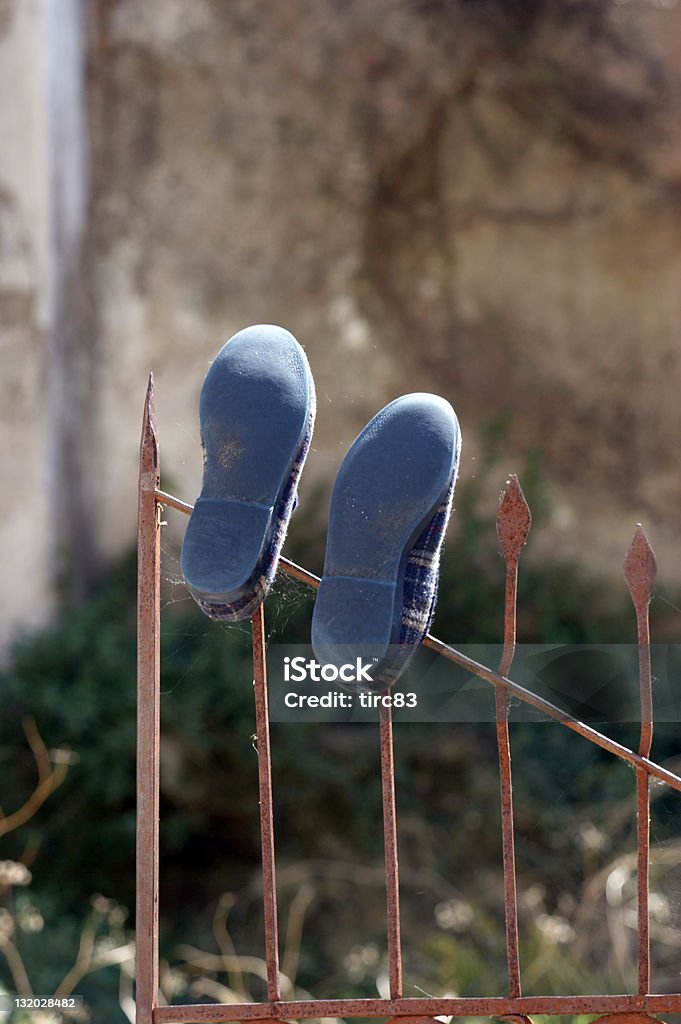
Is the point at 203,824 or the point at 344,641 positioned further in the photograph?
the point at 203,824

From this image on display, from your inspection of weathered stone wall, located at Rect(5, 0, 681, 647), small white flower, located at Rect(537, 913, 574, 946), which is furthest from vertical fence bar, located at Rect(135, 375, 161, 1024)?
weathered stone wall, located at Rect(5, 0, 681, 647)

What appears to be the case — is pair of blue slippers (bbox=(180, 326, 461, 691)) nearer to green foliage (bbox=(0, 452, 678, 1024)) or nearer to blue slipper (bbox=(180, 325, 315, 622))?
blue slipper (bbox=(180, 325, 315, 622))

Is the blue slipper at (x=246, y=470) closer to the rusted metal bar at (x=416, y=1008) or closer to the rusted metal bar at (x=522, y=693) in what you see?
the rusted metal bar at (x=522, y=693)

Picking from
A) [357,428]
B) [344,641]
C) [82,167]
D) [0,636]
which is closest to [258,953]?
[0,636]

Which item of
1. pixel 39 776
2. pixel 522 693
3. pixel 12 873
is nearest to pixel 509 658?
pixel 522 693

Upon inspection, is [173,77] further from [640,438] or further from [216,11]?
[640,438]

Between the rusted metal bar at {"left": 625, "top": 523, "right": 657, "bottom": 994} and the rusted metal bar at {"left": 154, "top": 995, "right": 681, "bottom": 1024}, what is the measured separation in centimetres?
4

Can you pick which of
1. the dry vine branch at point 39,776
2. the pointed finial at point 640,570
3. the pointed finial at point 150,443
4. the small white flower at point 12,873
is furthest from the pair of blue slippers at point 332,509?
the dry vine branch at point 39,776

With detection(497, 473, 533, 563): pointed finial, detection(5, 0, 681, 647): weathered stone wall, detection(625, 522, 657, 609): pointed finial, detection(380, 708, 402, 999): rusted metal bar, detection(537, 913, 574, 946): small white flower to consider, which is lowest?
detection(537, 913, 574, 946): small white flower

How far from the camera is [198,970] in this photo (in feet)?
10.5

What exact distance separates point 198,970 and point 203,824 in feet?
1.70

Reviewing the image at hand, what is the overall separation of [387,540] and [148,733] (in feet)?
1.30

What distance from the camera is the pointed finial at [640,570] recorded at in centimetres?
124

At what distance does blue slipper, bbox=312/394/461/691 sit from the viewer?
1.13 metres
